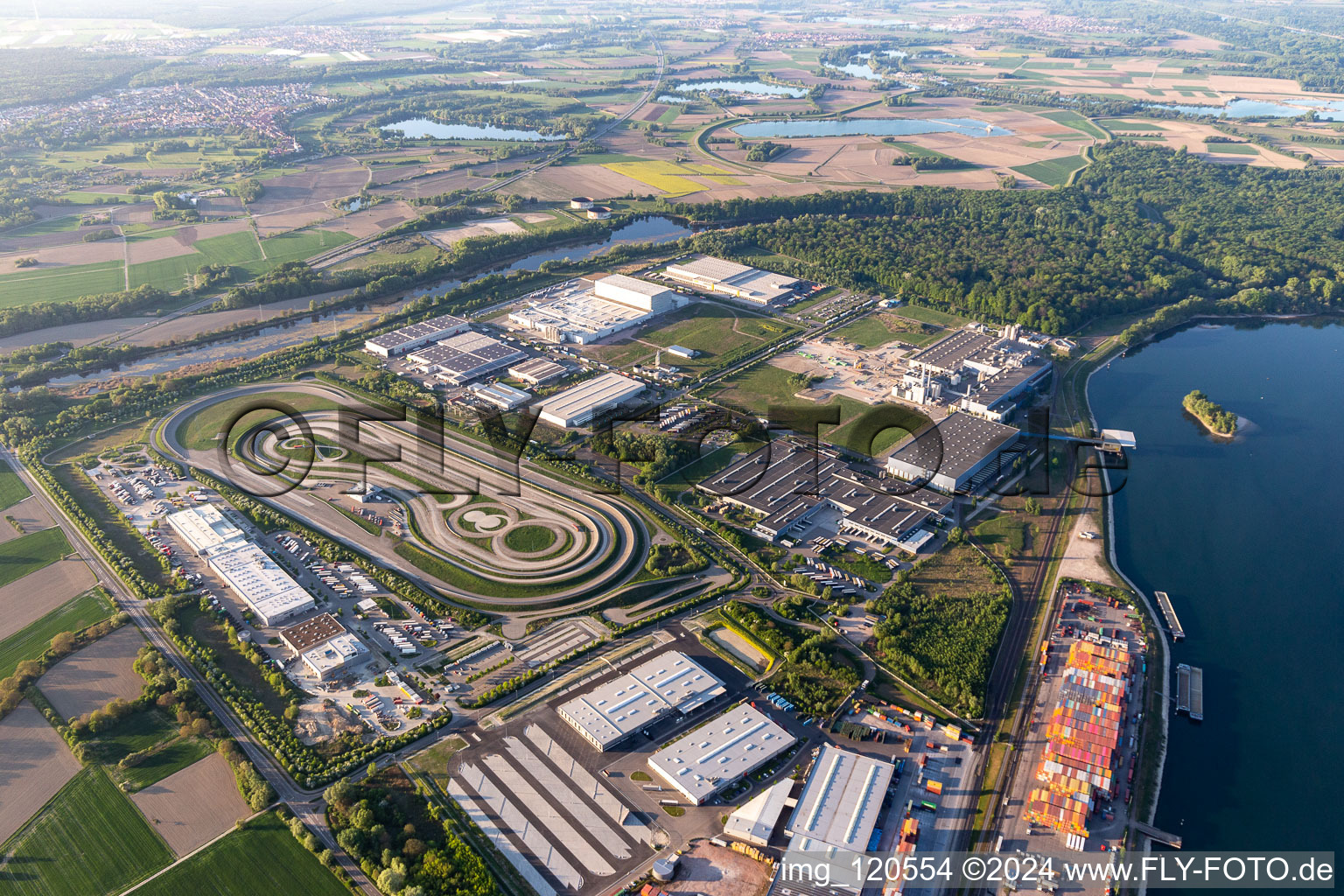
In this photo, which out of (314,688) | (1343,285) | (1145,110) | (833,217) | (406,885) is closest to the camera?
(406,885)

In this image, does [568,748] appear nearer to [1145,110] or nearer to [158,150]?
[158,150]

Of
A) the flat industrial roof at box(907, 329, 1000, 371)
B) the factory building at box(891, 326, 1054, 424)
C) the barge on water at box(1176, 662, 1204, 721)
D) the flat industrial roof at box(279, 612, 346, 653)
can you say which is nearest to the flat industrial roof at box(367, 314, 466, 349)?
the flat industrial roof at box(279, 612, 346, 653)

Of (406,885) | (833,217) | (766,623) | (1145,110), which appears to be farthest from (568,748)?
(1145,110)

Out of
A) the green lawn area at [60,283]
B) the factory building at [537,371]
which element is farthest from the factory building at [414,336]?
the green lawn area at [60,283]

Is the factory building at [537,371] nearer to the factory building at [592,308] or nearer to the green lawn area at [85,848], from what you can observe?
the factory building at [592,308]

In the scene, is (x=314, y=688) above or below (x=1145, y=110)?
below

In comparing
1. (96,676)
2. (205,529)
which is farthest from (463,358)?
(96,676)
